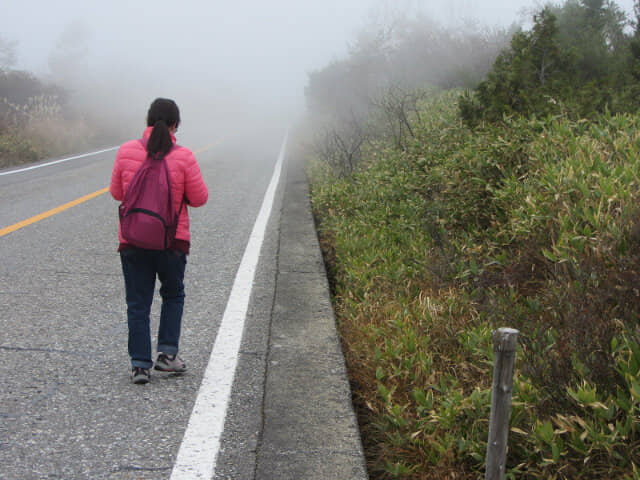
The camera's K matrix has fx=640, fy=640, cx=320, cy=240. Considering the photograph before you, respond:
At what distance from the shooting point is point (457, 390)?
10.7ft

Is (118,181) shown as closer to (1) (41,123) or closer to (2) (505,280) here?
(2) (505,280)

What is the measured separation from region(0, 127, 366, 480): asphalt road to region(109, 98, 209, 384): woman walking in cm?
15

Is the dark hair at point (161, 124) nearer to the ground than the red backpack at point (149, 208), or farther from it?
farther from it

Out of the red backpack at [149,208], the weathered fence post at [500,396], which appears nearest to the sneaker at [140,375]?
the red backpack at [149,208]

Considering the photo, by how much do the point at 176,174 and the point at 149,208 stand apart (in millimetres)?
266

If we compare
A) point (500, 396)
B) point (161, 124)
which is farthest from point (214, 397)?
point (500, 396)

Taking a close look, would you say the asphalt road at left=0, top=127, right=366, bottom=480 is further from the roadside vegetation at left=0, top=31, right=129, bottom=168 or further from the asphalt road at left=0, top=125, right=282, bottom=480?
the roadside vegetation at left=0, top=31, right=129, bottom=168

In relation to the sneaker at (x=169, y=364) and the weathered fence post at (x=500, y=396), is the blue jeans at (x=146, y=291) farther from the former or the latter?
the weathered fence post at (x=500, y=396)

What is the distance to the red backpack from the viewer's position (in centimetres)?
347

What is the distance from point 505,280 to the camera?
454 centimetres

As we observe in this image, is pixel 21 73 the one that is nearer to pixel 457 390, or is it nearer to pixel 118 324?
pixel 118 324

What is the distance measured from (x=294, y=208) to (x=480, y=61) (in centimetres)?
1406

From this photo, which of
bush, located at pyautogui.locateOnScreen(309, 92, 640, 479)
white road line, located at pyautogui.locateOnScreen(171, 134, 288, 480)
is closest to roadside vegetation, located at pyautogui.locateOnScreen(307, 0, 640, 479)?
bush, located at pyautogui.locateOnScreen(309, 92, 640, 479)

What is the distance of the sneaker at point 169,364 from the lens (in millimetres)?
3770
